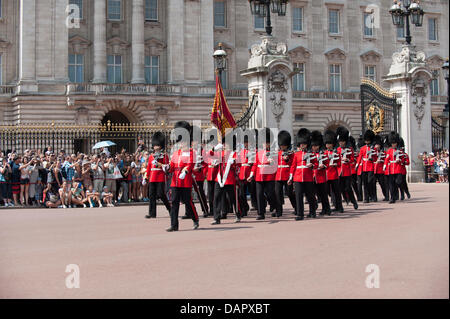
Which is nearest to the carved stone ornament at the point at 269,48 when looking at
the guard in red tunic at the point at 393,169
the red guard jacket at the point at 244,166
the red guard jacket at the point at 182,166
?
the guard in red tunic at the point at 393,169

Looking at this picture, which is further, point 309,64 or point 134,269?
point 309,64

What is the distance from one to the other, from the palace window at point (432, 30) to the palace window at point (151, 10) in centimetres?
1952

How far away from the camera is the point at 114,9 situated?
38.5 metres

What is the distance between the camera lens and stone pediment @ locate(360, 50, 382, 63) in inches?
1759

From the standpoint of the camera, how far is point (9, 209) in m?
16.5

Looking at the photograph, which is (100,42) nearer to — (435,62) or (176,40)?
(176,40)

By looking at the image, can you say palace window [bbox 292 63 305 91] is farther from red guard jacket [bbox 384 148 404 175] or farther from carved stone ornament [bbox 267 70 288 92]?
red guard jacket [bbox 384 148 404 175]

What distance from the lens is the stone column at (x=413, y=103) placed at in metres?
20.1

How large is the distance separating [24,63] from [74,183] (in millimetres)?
19846

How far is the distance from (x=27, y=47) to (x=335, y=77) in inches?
783

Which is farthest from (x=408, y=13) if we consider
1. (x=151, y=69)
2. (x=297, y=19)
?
(x=297, y=19)
